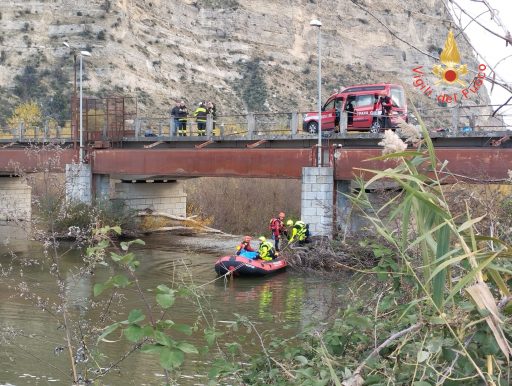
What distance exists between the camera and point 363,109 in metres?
30.1

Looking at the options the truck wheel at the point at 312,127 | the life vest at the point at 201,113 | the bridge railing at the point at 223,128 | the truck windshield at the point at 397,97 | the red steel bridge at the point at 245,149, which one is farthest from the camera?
the life vest at the point at 201,113

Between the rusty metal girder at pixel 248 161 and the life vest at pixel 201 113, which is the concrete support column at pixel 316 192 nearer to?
the rusty metal girder at pixel 248 161

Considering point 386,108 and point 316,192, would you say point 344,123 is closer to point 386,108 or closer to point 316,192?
point 386,108

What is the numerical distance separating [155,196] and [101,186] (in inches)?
228

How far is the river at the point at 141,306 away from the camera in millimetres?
11148

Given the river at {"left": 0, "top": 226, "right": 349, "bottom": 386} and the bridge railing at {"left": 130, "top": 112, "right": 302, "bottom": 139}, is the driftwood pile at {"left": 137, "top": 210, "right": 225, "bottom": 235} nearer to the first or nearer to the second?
the bridge railing at {"left": 130, "top": 112, "right": 302, "bottom": 139}

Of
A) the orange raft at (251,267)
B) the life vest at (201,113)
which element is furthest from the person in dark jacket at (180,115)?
the orange raft at (251,267)

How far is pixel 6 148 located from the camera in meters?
39.8

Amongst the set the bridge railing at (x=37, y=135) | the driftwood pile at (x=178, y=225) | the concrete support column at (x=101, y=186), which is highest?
the bridge railing at (x=37, y=135)

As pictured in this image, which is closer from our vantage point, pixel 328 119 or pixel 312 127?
pixel 312 127

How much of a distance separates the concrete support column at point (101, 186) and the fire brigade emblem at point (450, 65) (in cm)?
3350

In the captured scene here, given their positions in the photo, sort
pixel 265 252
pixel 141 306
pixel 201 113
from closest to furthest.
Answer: pixel 141 306
pixel 265 252
pixel 201 113

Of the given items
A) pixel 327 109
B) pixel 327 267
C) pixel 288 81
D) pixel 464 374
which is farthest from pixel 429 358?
pixel 288 81

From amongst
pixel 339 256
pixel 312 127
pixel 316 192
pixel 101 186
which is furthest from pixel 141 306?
pixel 101 186
